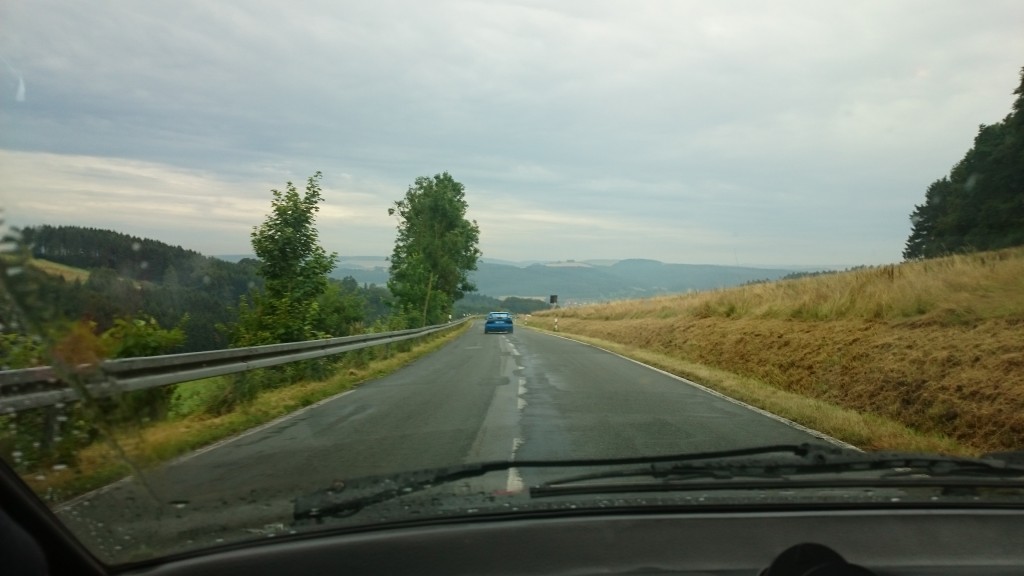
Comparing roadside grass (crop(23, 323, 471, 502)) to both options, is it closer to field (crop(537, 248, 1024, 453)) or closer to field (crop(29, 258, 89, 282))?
field (crop(29, 258, 89, 282))

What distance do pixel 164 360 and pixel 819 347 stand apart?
1280cm

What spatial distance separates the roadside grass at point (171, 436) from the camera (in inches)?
145

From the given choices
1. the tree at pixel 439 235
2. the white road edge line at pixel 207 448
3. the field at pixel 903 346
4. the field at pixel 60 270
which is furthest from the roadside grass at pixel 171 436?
the tree at pixel 439 235

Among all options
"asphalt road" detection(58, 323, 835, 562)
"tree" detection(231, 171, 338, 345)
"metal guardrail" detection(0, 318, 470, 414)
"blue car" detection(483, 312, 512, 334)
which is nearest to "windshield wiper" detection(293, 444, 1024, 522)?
"asphalt road" detection(58, 323, 835, 562)

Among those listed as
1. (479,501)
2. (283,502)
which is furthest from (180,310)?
(479,501)

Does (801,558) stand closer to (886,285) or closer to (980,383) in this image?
(980,383)

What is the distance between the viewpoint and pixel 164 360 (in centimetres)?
751

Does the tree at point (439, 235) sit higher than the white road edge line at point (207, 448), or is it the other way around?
the tree at point (439, 235)

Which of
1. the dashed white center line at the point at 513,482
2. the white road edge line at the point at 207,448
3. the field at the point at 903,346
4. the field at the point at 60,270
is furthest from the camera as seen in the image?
the field at the point at 903,346

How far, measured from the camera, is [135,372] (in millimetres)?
6957

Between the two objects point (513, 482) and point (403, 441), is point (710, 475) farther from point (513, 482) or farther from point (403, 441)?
point (403, 441)

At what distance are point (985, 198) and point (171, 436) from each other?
62.0ft

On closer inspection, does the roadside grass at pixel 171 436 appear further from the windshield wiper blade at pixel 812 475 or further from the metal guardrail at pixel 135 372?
the windshield wiper blade at pixel 812 475

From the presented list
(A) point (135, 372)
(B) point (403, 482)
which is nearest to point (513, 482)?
(B) point (403, 482)
